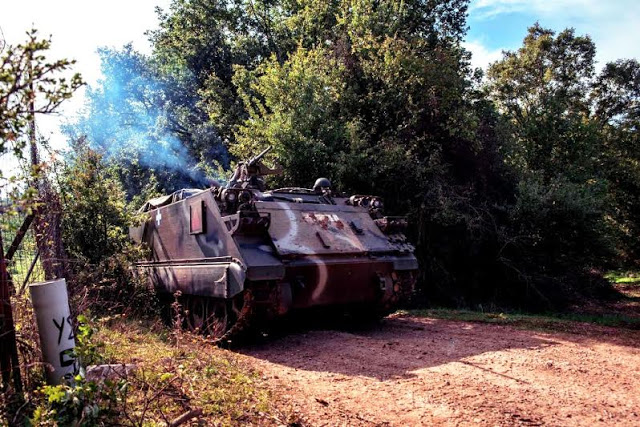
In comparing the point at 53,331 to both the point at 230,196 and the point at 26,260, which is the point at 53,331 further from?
the point at 230,196

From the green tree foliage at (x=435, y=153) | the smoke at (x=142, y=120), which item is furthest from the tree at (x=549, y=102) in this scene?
the smoke at (x=142, y=120)

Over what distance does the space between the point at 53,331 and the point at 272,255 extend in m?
3.34

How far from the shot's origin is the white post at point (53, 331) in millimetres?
3482

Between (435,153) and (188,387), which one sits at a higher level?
(435,153)

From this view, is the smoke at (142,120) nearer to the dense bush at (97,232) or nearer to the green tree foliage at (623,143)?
the dense bush at (97,232)

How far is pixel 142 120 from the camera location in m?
24.3

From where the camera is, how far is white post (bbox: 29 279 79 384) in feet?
11.4

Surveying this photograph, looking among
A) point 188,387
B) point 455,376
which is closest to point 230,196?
point 188,387

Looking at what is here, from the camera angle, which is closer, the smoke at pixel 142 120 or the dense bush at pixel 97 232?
the dense bush at pixel 97 232

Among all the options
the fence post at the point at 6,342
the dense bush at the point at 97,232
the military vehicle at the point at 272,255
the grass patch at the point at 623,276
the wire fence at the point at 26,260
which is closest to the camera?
the fence post at the point at 6,342

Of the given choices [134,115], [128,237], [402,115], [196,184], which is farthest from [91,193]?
[134,115]

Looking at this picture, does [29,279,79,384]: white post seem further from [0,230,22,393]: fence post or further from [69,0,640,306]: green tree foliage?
[69,0,640,306]: green tree foliage

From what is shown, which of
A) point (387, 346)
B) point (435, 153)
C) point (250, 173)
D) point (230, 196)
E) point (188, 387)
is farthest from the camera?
point (435, 153)

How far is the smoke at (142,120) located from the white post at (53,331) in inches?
677
